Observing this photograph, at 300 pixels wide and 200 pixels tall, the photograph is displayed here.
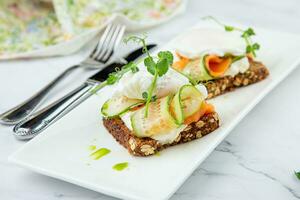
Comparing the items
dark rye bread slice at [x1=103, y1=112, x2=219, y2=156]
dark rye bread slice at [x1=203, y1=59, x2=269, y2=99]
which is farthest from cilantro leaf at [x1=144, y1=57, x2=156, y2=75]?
dark rye bread slice at [x1=203, y1=59, x2=269, y2=99]

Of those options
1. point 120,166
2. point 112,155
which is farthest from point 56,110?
point 120,166

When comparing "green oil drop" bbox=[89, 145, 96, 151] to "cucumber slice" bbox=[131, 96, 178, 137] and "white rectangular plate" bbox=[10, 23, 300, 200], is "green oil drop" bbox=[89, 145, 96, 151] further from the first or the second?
"cucumber slice" bbox=[131, 96, 178, 137]

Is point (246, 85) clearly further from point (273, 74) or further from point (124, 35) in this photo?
point (124, 35)

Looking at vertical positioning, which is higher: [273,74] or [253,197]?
[273,74]

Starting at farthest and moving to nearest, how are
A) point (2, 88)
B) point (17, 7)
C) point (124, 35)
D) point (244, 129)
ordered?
1. point (17, 7)
2. point (124, 35)
3. point (2, 88)
4. point (244, 129)

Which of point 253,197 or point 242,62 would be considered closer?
point 253,197

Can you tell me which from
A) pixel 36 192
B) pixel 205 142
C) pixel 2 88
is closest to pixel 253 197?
pixel 205 142
